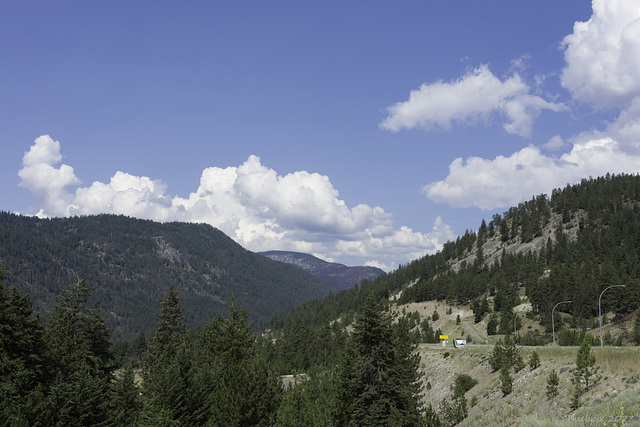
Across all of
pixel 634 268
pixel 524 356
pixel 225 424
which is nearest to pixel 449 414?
pixel 524 356

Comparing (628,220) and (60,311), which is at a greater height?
(628,220)

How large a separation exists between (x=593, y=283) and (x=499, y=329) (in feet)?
83.5

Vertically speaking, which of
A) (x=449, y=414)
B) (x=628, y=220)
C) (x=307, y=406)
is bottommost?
(x=449, y=414)

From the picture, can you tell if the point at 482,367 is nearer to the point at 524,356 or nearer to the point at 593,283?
the point at 524,356

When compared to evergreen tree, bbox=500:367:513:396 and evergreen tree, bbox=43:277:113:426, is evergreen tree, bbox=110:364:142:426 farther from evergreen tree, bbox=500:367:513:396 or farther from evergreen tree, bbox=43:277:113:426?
evergreen tree, bbox=500:367:513:396

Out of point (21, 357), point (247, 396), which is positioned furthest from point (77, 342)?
point (247, 396)

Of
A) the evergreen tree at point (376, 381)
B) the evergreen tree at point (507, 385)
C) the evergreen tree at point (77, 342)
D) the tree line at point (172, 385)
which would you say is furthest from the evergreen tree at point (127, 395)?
the evergreen tree at point (507, 385)

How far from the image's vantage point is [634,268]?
11425 cm

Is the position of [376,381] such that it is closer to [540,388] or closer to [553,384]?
[553,384]

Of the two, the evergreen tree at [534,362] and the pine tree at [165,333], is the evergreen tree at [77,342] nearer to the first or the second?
the pine tree at [165,333]

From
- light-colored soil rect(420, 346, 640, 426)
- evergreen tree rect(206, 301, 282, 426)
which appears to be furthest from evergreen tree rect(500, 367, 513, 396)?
evergreen tree rect(206, 301, 282, 426)

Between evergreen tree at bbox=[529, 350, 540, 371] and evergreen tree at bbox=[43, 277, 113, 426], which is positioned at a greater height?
evergreen tree at bbox=[43, 277, 113, 426]

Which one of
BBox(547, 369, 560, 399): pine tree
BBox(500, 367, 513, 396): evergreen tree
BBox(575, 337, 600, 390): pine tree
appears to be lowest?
BBox(500, 367, 513, 396): evergreen tree

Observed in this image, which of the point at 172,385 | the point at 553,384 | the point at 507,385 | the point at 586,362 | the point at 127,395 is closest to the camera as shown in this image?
the point at 586,362
